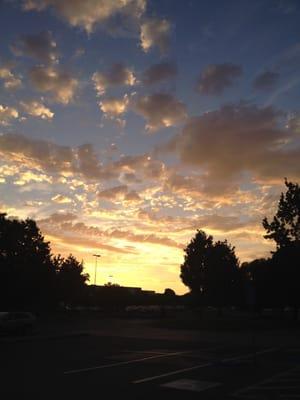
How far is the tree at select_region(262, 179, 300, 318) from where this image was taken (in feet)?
164

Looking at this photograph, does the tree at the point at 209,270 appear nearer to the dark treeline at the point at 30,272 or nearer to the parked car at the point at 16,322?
the dark treeline at the point at 30,272

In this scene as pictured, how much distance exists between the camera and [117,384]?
1255 centimetres

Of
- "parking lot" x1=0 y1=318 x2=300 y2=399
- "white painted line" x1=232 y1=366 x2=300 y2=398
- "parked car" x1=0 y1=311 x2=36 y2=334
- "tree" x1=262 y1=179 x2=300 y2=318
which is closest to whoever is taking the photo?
"white painted line" x1=232 y1=366 x2=300 y2=398

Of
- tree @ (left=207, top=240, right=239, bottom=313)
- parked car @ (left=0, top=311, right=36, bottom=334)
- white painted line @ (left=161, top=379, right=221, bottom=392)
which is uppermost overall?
tree @ (left=207, top=240, right=239, bottom=313)

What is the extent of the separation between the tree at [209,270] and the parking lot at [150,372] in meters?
44.2

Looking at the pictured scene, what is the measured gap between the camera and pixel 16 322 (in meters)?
32.2

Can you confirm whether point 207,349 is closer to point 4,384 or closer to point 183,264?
point 4,384

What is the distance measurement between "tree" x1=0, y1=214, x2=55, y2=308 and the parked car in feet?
80.0

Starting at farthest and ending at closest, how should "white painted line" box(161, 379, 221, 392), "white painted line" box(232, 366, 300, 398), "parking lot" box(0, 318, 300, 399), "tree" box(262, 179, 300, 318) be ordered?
"tree" box(262, 179, 300, 318), "white painted line" box(161, 379, 221, 392), "parking lot" box(0, 318, 300, 399), "white painted line" box(232, 366, 300, 398)

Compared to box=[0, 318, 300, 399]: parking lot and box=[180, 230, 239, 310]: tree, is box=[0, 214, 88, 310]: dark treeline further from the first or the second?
box=[0, 318, 300, 399]: parking lot

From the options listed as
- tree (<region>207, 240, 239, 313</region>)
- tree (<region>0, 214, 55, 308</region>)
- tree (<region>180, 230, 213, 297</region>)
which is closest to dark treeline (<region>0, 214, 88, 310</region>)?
tree (<region>0, 214, 55, 308</region>)

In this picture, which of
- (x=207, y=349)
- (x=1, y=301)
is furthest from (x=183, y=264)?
(x=207, y=349)

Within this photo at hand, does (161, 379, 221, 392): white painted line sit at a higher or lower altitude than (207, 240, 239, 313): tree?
lower

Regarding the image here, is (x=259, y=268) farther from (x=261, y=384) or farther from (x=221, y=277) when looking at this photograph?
(x=261, y=384)
